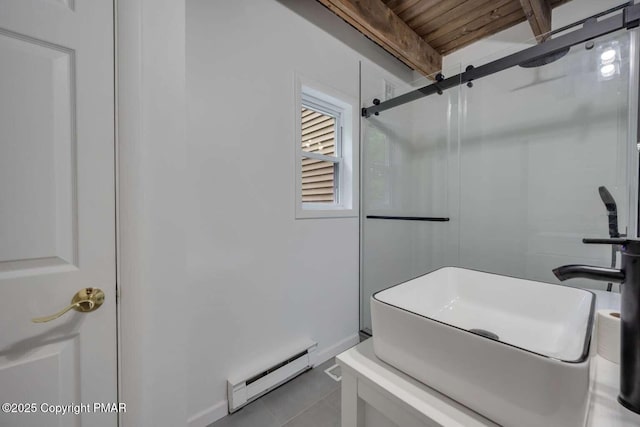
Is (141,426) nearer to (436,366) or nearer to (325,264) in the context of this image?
(436,366)

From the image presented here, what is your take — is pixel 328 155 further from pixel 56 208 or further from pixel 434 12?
pixel 56 208

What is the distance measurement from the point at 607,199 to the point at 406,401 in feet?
5.61

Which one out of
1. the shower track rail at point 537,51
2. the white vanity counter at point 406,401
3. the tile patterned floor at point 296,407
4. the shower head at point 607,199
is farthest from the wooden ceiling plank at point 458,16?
the tile patterned floor at point 296,407

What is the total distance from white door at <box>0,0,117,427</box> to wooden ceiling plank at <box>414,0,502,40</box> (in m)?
2.30

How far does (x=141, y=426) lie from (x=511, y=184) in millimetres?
2433

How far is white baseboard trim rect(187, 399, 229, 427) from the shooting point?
1247mm

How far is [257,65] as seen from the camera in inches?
57.6

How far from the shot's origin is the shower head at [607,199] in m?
1.32

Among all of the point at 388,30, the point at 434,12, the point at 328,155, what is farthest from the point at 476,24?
the point at 328,155

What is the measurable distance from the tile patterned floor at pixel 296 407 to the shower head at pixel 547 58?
2.35m

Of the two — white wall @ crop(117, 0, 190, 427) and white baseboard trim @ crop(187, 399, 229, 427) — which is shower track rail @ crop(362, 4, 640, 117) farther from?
white baseboard trim @ crop(187, 399, 229, 427)

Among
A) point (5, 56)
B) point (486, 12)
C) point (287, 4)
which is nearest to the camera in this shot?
point (5, 56)

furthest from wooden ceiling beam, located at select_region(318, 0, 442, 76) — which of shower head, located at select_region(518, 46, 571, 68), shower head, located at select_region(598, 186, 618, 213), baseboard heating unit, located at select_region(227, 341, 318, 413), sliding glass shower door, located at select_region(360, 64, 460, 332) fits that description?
baseboard heating unit, located at select_region(227, 341, 318, 413)

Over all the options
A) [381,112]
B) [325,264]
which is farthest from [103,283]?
[381,112]
